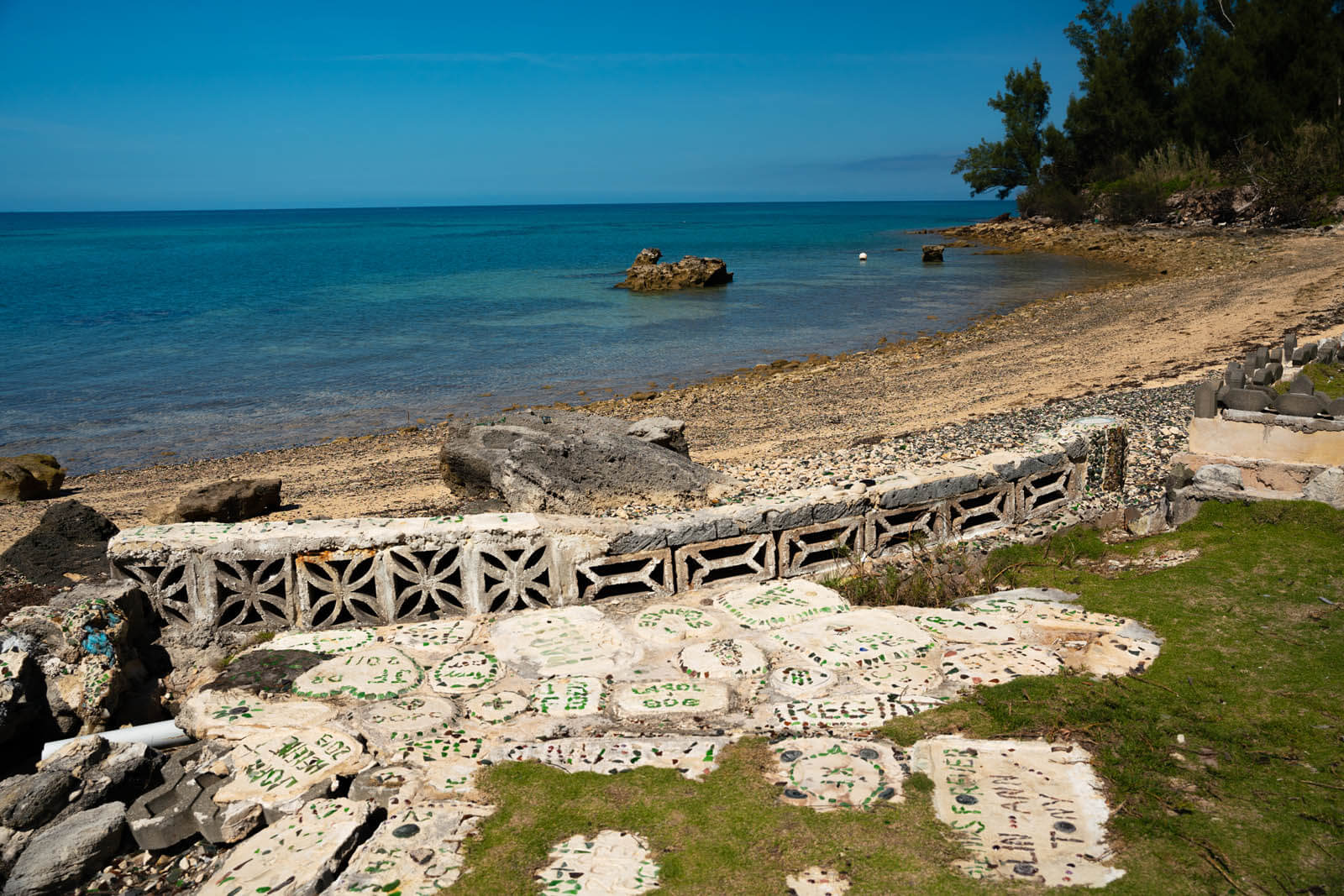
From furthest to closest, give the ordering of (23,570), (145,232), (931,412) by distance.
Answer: (145,232)
(931,412)
(23,570)

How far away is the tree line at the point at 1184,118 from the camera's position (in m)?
50.0

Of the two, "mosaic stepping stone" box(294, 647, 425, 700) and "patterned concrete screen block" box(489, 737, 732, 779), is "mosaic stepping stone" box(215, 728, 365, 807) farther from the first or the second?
"patterned concrete screen block" box(489, 737, 732, 779)

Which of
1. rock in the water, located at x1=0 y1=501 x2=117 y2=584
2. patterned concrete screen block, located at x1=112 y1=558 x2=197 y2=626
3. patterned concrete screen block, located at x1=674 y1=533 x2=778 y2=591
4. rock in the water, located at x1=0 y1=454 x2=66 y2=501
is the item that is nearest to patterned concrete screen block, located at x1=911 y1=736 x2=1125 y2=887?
patterned concrete screen block, located at x1=674 y1=533 x2=778 y2=591

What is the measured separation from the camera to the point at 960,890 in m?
3.74

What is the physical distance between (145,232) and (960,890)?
531 ft

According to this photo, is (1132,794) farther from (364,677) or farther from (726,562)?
(364,677)

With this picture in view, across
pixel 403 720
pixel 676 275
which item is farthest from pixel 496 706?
pixel 676 275

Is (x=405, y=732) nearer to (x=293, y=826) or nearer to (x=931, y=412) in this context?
(x=293, y=826)

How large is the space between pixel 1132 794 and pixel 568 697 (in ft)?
9.51

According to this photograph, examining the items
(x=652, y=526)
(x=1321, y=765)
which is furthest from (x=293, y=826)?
(x=1321, y=765)

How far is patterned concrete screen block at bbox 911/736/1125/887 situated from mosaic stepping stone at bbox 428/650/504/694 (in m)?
2.47

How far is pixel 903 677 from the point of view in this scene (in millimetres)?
5445

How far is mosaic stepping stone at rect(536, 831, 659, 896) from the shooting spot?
384 cm

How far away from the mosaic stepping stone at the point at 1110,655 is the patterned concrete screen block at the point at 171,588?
5484mm
